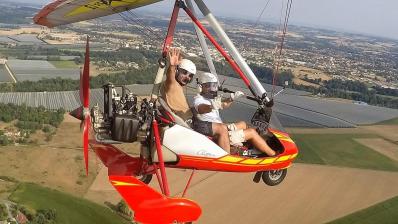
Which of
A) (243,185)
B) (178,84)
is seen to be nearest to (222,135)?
(178,84)

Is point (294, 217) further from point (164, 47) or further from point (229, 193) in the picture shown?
point (164, 47)

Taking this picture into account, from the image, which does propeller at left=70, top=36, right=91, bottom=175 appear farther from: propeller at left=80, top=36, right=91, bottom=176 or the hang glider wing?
the hang glider wing

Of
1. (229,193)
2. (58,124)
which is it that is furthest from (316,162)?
(58,124)

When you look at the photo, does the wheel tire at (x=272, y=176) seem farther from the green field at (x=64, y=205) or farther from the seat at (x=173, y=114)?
the green field at (x=64, y=205)

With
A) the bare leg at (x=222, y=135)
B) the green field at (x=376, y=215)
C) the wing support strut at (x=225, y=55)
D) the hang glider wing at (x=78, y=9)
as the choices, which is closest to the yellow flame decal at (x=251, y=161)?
the bare leg at (x=222, y=135)

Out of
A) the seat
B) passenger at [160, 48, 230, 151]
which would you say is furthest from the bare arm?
the seat

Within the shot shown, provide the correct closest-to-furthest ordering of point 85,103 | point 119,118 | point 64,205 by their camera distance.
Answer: point 119,118 → point 85,103 → point 64,205

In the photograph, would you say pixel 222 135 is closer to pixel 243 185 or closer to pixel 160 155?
pixel 160 155
